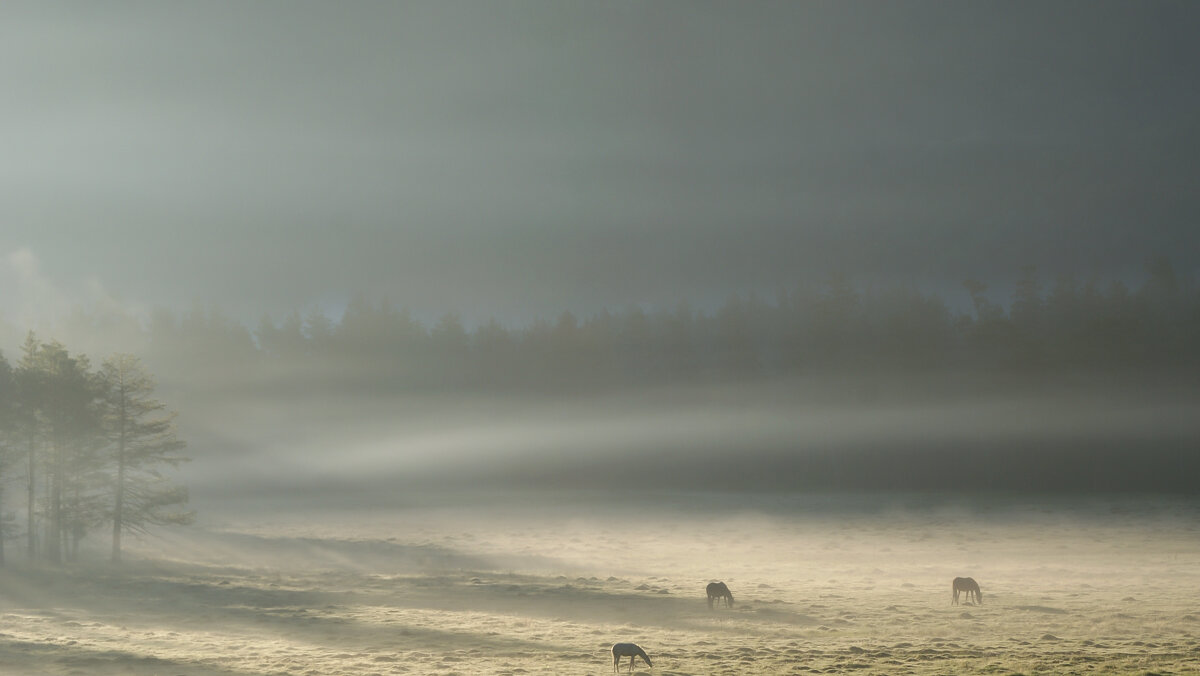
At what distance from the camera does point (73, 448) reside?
50188 millimetres

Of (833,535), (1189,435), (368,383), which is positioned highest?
(368,383)

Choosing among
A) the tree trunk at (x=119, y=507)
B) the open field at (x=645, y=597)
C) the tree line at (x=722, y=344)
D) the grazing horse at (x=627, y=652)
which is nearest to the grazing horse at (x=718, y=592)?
the open field at (x=645, y=597)

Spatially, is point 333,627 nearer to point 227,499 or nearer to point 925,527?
point 925,527

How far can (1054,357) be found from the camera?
95500 millimetres

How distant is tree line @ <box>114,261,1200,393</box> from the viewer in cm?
9381

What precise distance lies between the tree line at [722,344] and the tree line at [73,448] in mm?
61731

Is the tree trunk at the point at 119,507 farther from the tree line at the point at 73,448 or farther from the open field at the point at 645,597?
the open field at the point at 645,597

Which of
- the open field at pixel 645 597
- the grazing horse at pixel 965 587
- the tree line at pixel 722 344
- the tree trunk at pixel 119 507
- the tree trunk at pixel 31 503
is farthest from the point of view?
the tree line at pixel 722 344

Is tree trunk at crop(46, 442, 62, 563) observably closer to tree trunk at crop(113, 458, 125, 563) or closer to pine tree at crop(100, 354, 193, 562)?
pine tree at crop(100, 354, 193, 562)

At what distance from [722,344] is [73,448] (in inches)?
3283

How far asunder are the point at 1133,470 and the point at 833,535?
3587 cm

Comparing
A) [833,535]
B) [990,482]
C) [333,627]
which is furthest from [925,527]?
[333,627]

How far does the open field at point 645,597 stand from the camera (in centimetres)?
2570

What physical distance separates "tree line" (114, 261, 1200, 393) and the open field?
103 ft
